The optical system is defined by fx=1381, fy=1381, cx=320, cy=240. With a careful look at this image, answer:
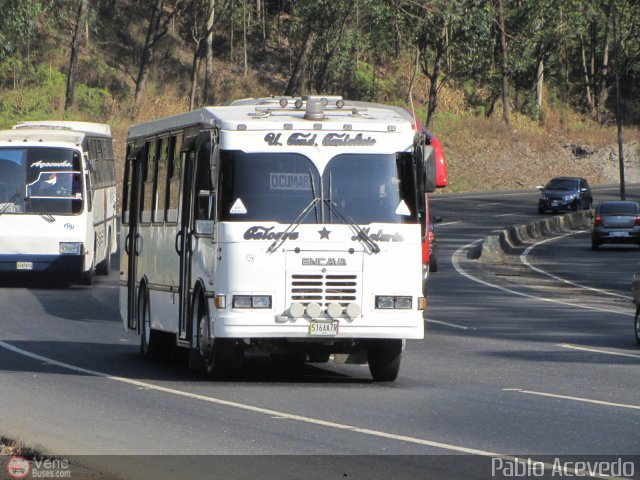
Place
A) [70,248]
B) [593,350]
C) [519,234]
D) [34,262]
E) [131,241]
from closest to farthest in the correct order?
[131,241] → [593,350] → [34,262] → [70,248] → [519,234]

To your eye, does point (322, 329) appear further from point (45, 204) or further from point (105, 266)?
point (105, 266)

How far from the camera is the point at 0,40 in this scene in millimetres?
56500

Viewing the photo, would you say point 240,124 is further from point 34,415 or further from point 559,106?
point 559,106

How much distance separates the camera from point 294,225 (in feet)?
44.9

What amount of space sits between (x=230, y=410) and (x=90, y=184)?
17.3 metres

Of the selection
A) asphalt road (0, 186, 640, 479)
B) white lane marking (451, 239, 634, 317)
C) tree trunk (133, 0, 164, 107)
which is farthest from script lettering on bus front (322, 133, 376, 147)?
tree trunk (133, 0, 164, 107)

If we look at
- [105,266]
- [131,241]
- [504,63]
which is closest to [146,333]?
[131,241]

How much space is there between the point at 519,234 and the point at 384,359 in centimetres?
3620

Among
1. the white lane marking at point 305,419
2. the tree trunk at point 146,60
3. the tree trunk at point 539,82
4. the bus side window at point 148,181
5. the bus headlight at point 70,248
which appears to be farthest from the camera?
the tree trunk at point 539,82

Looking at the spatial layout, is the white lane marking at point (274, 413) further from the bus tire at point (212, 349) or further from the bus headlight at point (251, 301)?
the bus headlight at point (251, 301)

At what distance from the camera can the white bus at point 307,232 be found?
44.6 ft

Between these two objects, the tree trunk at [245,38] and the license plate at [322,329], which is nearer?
the license plate at [322,329]

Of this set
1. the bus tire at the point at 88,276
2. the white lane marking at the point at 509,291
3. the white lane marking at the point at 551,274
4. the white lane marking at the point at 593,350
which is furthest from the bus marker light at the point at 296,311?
the white lane marking at the point at 551,274

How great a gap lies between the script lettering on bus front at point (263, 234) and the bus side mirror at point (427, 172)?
1.51 metres
